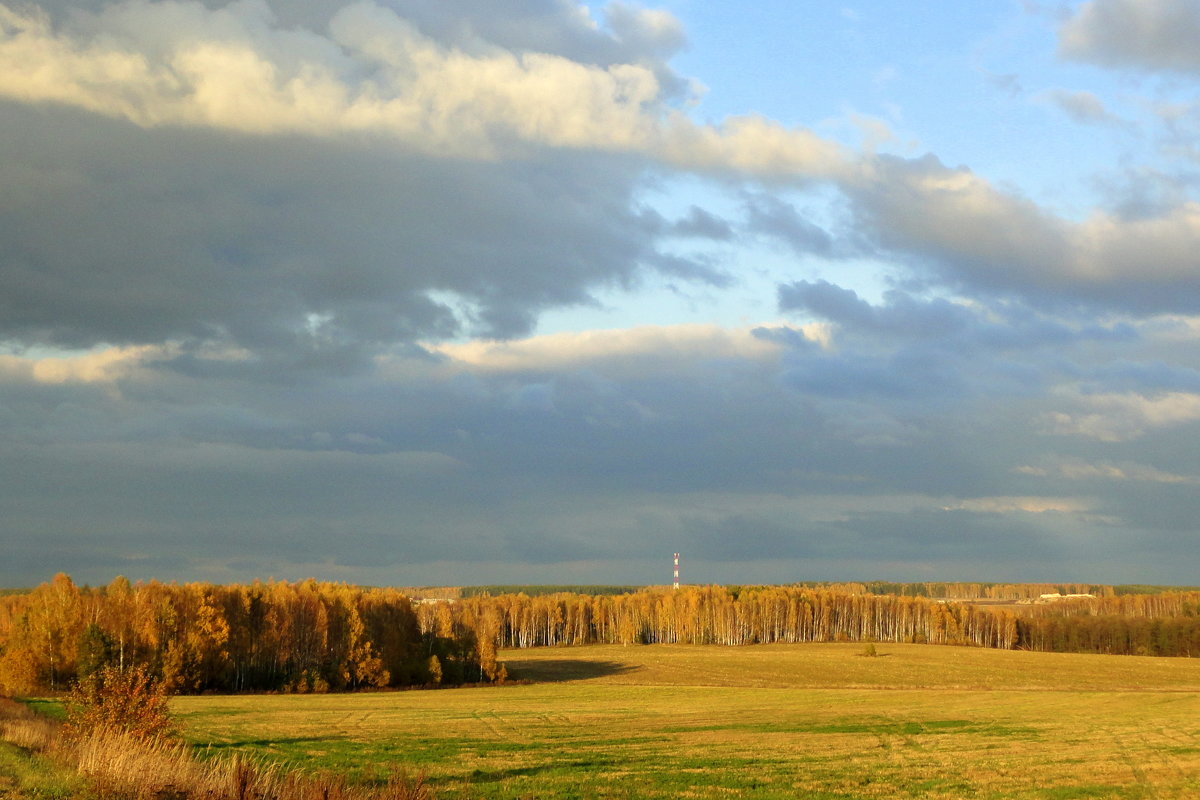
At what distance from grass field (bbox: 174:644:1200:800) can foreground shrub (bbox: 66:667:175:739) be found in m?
6.12

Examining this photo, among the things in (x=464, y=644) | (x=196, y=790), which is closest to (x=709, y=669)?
(x=464, y=644)

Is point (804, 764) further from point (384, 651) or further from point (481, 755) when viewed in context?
point (384, 651)

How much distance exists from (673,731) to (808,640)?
14614 cm

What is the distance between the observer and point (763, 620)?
→ 18538 cm

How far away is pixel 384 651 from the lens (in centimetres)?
10338

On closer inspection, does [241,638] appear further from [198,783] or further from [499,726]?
[198,783]

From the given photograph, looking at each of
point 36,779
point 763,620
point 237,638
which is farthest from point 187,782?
point 763,620

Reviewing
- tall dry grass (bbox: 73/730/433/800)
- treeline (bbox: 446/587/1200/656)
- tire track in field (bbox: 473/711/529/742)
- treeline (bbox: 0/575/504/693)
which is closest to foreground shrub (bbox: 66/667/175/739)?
tall dry grass (bbox: 73/730/433/800)

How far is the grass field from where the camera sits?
2991cm

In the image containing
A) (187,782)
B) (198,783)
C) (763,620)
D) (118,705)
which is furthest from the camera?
(763,620)

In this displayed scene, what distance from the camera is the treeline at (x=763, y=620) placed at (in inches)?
7077

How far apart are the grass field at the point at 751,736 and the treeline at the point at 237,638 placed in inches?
429

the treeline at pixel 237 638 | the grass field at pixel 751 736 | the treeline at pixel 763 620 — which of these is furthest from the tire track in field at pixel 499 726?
the treeline at pixel 763 620

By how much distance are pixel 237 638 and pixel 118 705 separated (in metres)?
77.5
